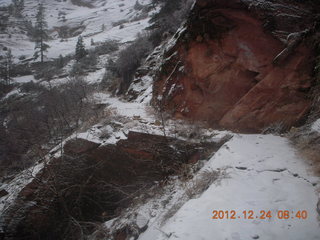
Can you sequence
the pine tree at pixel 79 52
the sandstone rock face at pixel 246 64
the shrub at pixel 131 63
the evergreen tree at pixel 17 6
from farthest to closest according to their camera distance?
the evergreen tree at pixel 17 6
the pine tree at pixel 79 52
the shrub at pixel 131 63
the sandstone rock face at pixel 246 64

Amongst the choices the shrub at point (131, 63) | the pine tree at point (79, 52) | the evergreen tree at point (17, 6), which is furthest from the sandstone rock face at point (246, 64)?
the evergreen tree at point (17, 6)

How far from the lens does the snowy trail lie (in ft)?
8.02

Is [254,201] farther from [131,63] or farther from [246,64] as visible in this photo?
[131,63]

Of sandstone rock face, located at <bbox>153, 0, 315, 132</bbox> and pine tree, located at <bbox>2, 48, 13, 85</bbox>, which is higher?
sandstone rock face, located at <bbox>153, 0, 315, 132</bbox>

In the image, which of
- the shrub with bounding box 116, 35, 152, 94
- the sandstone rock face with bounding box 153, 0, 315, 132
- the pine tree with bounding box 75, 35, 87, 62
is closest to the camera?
the sandstone rock face with bounding box 153, 0, 315, 132

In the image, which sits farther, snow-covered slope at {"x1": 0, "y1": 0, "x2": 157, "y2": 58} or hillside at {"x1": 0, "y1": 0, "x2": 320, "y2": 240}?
snow-covered slope at {"x1": 0, "y1": 0, "x2": 157, "y2": 58}
